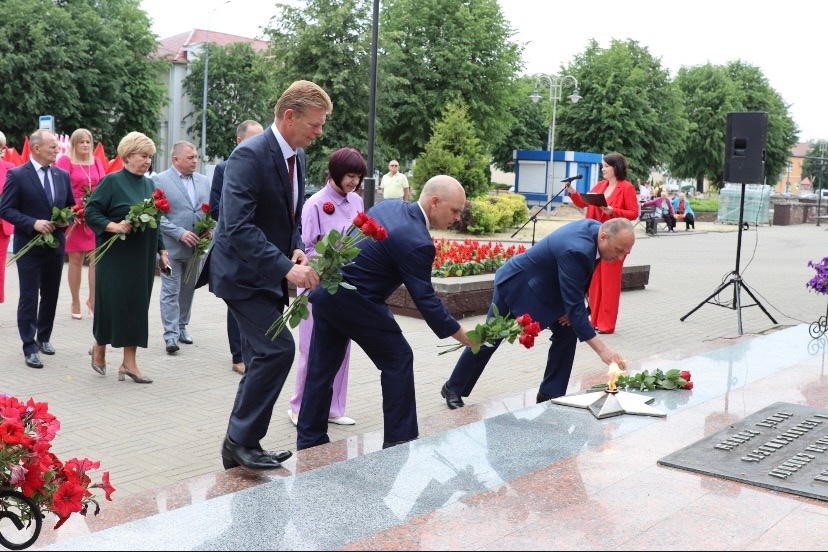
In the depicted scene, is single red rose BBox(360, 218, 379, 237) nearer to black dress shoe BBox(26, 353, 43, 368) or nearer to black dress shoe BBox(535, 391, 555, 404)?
black dress shoe BBox(535, 391, 555, 404)

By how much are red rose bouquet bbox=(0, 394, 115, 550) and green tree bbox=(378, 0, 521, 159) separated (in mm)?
38442

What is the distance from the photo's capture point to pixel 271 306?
428 centimetres

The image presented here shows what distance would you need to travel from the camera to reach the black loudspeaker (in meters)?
10.8

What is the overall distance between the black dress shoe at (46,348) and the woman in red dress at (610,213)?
519cm

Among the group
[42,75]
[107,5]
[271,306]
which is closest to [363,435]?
[271,306]

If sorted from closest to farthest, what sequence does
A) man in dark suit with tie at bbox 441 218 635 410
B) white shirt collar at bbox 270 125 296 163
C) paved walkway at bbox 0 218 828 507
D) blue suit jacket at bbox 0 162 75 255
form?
1. white shirt collar at bbox 270 125 296 163
2. paved walkway at bbox 0 218 828 507
3. man in dark suit with tie at bbox 441 218 635 410
4. blue suit jacket at bbox 0 162 75 255

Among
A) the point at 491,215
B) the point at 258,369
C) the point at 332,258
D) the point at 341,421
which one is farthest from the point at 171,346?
the point at 491,215

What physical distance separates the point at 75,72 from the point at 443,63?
16.4 m

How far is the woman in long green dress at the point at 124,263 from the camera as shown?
6711 mm

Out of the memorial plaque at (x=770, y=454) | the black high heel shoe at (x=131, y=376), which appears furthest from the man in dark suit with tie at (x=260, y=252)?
the black high heel shoe at (x=131, y=376)

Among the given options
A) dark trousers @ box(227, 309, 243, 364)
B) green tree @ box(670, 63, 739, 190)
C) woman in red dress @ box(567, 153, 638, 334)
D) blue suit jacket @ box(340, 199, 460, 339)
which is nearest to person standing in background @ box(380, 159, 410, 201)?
woman in red dress @ box(567, 153, 638, 334)

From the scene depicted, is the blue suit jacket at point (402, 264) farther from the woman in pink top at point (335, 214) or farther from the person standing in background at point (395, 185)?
the person standing in background at point (395, 185)

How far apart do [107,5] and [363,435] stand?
51.4 metres

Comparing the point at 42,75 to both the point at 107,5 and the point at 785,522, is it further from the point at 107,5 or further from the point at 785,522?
the point at 785,522
